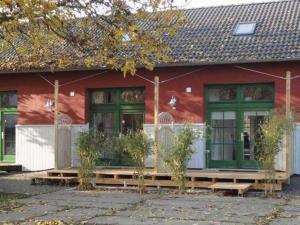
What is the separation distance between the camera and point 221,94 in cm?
1856

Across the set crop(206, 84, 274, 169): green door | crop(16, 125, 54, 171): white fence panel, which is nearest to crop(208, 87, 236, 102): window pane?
crop(206, 84, 274, 169): green door

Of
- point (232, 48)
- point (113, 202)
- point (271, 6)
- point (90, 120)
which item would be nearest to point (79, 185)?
point (113, 202)

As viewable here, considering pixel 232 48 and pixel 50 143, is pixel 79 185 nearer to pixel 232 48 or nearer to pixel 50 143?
pixel 50 143

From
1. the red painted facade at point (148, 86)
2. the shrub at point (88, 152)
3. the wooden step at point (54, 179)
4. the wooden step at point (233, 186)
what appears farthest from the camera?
the red painted facade at point (148, 86)

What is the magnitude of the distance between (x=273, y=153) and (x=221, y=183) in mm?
1663

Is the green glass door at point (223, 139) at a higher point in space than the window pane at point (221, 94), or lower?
lower

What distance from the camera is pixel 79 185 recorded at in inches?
611

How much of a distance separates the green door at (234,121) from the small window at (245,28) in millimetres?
1963

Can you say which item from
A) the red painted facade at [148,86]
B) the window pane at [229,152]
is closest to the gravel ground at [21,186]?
the red painted facade at [148,86]

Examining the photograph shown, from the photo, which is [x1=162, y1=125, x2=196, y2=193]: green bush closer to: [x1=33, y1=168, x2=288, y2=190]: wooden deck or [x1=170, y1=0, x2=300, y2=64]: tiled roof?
[x1=33, y1=168, x2=288, y2=190]: wooden deck

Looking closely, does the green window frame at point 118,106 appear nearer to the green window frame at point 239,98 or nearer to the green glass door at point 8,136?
the green window frame at point 239,98

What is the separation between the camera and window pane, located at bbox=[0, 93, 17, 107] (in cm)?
2161

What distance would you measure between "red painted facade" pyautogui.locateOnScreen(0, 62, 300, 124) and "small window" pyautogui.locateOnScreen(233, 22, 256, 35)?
1.59 metres

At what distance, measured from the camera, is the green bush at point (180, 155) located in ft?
47.1
